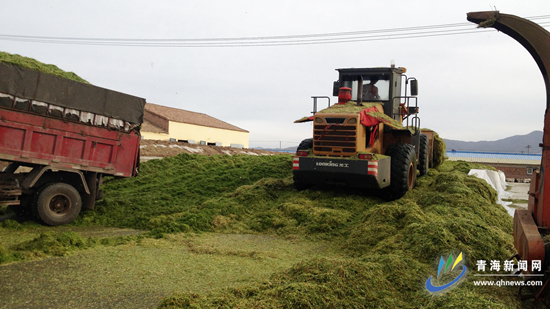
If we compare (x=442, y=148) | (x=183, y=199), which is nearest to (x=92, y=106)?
(x=183, y=199)

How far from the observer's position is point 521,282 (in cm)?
425

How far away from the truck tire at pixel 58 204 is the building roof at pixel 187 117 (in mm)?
25774

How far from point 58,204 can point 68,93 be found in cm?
233

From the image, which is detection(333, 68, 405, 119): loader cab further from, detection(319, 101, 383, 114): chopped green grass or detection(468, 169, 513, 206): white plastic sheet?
detection(468, 169, 513, 206): white plastic sheet

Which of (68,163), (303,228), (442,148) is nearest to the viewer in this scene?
(303,228)

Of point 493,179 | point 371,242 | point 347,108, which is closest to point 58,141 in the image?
point 347,108

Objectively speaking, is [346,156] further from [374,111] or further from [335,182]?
[374,111]

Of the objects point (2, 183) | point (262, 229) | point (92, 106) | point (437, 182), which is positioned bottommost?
point (262, 229)

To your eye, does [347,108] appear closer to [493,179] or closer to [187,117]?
[493,179]

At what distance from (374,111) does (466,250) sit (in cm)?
547

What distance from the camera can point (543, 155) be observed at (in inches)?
165

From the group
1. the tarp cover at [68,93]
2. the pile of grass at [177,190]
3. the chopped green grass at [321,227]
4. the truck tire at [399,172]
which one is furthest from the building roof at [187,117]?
the truck tire at [399,172]

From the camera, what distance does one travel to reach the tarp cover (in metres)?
8.19

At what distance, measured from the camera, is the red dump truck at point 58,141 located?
8.22 m
